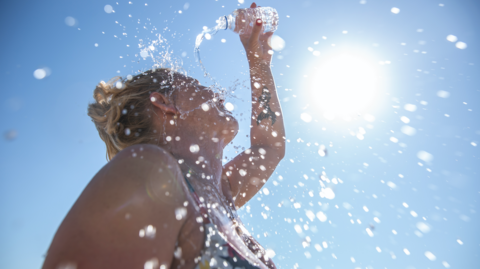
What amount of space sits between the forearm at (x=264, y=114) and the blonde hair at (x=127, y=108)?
1.28m

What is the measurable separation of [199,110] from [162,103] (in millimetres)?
400

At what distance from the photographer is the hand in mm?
3602

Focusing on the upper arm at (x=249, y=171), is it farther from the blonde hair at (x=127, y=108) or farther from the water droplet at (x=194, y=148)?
the blonde hair at (x=127, y=108)

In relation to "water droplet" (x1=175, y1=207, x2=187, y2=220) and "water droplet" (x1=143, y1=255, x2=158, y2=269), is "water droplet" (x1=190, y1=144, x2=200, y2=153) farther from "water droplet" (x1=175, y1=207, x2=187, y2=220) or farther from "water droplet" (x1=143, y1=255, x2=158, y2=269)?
"water droplet" (x1=143, y1=255, x2=158, y2=269)

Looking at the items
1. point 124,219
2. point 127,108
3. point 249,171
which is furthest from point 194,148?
point 124,219

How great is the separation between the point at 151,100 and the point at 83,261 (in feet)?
5.92

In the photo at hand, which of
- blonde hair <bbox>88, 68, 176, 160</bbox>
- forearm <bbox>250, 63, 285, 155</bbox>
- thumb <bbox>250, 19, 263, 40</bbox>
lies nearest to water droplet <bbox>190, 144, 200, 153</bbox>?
blonde hair <bbox>88, 68, 176, 160</bbox>

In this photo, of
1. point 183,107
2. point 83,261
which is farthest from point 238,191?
point 83,261

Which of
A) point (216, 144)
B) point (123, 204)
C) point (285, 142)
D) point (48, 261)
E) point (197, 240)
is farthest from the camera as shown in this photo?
point (285, 142)

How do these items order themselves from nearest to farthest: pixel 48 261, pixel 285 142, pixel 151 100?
pixel 48 261
pixel 151 100
pixel 285 142

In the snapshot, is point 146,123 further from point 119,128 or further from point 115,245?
point 115,245

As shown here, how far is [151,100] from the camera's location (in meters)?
2.59

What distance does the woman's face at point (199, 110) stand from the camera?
8.54 ft

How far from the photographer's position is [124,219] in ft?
3.85
